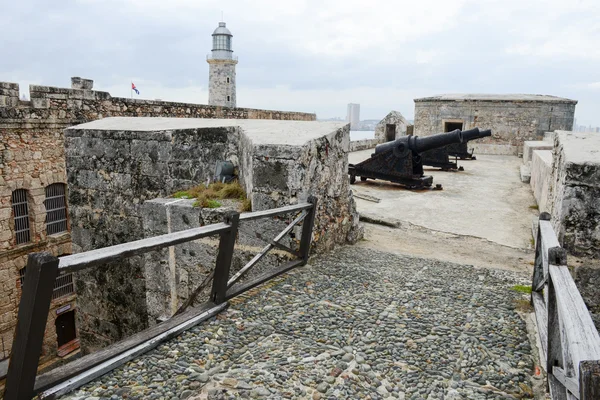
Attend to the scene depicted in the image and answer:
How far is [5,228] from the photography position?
1108 cm

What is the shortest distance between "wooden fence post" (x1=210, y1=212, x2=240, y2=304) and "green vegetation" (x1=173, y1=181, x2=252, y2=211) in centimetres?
155

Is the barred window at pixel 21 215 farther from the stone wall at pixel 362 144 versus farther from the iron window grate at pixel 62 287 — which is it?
the stone wall at pixel 362 144

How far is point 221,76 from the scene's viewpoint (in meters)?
39.6

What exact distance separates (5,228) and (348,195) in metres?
9.98

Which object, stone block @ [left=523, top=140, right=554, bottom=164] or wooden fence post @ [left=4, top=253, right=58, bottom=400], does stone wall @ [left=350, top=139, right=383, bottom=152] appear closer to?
stone block @ [left=523, top=140, right=554, bottom=164]

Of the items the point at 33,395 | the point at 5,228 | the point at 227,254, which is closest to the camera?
the point at 33,395

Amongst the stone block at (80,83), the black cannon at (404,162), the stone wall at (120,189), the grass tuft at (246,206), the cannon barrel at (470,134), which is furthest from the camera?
the cannon barrel at (470,134)

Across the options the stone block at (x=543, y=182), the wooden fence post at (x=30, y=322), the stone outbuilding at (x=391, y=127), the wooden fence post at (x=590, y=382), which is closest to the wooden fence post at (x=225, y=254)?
the wooden fence post at (x=30, y=322)

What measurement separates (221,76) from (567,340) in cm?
4060

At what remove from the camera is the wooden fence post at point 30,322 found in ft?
6.03

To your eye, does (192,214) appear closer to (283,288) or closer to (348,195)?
(283,288)

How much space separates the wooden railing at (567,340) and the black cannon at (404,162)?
7747 millimetres

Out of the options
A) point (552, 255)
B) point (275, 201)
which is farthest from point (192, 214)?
point (552, 255)

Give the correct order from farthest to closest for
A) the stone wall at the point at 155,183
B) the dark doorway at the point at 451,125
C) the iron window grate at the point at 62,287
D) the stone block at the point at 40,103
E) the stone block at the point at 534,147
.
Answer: the dark doorway at the point at 451,125
the stone block at the point at 534,147
the iron window grate at the point at 62,287
the stone block at the point at 40,103
the stone wall at the point at 155,183
